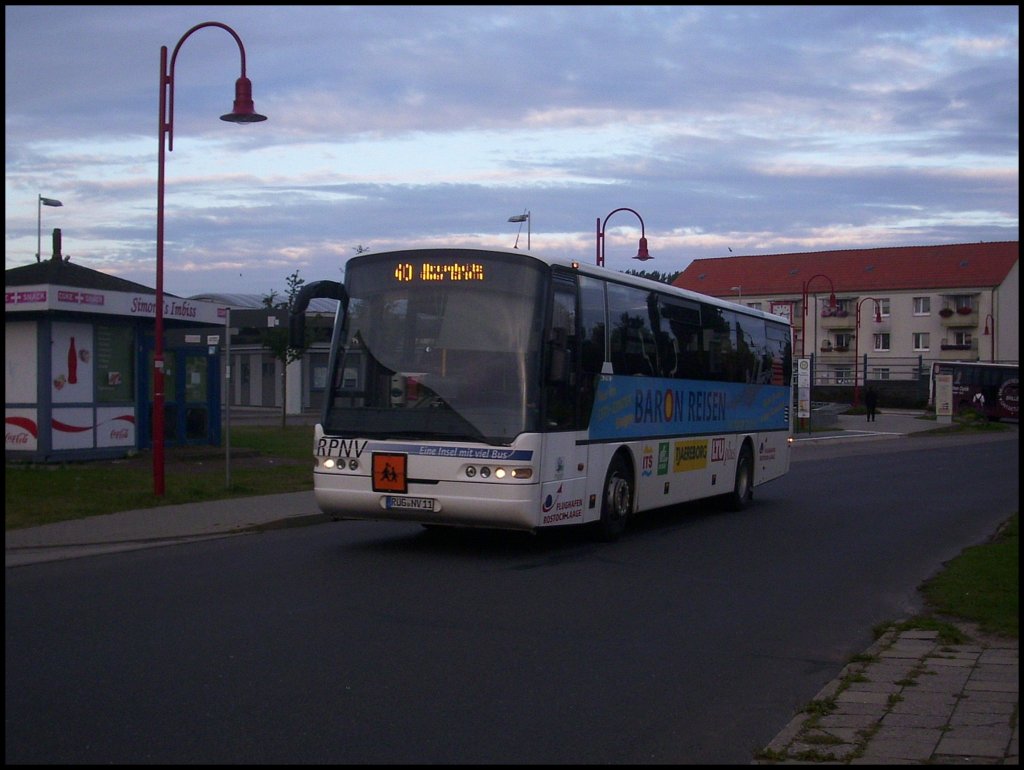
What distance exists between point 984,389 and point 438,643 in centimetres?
6302

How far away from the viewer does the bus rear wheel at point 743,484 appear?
19.1 metres

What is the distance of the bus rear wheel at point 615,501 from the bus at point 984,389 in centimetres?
5396

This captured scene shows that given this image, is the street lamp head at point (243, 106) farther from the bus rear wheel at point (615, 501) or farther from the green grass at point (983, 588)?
the green grass at point (983, 588)

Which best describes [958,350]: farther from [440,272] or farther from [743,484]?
[440,272]

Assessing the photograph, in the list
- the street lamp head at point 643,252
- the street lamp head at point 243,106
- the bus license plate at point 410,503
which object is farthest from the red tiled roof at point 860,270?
the bus license plate at point 410,503

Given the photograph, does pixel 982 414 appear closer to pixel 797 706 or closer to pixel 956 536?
pixel 956 536

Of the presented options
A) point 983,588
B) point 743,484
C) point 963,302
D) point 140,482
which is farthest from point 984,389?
point 983,588

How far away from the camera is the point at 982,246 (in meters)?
92.0

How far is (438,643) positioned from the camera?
838cm

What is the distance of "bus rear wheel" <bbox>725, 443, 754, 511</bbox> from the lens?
19141 mm

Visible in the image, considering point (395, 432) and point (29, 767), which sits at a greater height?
point (395, 432)

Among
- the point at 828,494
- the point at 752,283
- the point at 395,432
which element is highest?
the point at 752,283

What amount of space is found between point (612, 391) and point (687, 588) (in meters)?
3.50

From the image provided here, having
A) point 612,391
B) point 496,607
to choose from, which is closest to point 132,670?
point 496,607
